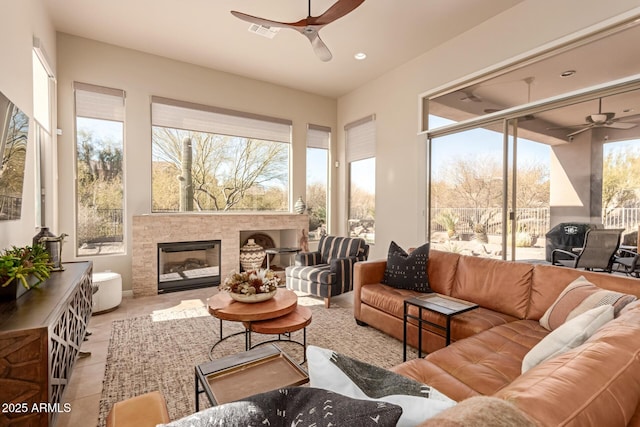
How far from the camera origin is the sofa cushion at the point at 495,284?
244cm

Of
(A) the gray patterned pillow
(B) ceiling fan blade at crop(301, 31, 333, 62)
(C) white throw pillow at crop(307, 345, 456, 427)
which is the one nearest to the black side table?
(C) white throw pillow at crop(307, 345, 456, 427)

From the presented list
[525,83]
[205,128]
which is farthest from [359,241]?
[205,128]

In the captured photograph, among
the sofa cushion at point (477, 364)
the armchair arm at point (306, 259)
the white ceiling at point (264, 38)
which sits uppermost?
the white ceiling at point (264, 38)

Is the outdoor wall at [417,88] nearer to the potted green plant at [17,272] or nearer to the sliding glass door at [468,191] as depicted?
the sliding glass door at [468,191]

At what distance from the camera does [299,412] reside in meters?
0.68

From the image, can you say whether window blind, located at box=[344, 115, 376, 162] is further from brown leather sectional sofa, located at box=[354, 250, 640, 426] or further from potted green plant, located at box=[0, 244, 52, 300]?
potted green plant, located at box=[0, 244, 52, 300]

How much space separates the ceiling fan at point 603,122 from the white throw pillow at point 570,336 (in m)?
2.40

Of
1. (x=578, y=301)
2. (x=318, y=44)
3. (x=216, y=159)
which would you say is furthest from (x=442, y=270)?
(x=216, y=159)

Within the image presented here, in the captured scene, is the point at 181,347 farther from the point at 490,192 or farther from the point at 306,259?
the point at 490,192

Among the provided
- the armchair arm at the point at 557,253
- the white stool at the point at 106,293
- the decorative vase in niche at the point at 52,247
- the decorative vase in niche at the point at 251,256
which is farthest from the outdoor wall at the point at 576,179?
the white stool at the point at 106,293

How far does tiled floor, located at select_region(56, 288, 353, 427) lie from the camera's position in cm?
191

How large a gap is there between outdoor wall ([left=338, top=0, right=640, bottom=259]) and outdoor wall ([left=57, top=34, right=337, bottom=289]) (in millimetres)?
1955

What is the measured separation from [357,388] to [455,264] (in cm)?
246

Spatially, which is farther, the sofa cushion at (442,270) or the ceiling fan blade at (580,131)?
the ceiling fan blade at (580,131)
